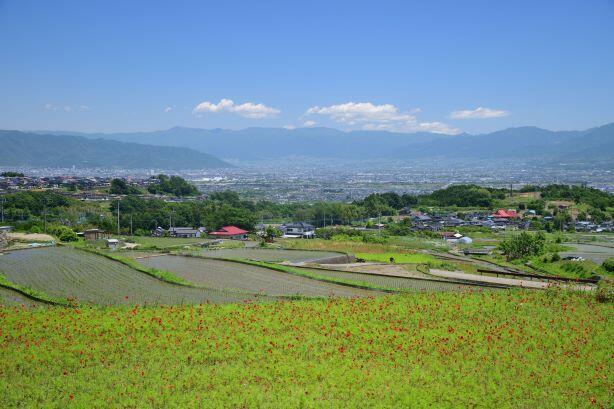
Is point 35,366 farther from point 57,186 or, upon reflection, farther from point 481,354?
point 57,186

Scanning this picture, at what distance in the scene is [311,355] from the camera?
11422 mm

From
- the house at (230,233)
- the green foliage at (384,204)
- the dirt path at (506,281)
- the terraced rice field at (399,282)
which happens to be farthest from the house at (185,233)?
the dirt path at (506,281)

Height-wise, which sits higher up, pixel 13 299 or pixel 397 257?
pixel 13 299

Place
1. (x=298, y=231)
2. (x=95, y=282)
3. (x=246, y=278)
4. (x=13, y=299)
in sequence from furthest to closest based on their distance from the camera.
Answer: (x=298, y=231) < (x=246, y=278) < (x=95, y=282) < (x=13, y=299)

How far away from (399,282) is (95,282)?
10.8m

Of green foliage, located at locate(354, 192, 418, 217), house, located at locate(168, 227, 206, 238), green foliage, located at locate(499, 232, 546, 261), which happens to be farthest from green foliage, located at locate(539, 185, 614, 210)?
house, located at locate(168, 227, 206, 238)

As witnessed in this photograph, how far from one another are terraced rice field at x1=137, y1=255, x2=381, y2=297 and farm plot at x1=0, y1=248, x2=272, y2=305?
149 cm

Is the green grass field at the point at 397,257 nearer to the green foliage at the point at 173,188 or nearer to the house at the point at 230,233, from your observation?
the house at the point at 230,233

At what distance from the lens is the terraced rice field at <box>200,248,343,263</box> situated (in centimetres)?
2867

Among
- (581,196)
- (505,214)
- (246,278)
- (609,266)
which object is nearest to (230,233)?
(246,278)

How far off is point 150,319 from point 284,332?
327 centimetres

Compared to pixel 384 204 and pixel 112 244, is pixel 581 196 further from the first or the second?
pixel 112 244

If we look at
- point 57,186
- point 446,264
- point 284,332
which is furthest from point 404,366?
point 57,186

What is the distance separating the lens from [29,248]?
99.2ft
